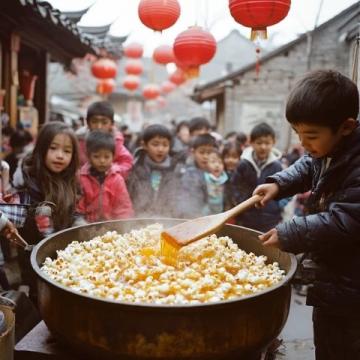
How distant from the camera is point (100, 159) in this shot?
14.8 feet

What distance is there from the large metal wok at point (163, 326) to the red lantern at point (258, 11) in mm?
2810

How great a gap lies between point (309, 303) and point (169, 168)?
3.22 metres

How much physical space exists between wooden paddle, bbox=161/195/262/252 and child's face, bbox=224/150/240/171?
12.3 ft

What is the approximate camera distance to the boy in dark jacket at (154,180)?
17.5 feet

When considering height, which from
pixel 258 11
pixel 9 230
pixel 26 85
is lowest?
pixel 9 230

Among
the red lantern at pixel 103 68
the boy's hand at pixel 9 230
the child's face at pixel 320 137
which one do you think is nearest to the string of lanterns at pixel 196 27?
the child's face at pixel 320 137

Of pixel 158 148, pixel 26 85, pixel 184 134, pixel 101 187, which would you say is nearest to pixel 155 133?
pixel 158 148

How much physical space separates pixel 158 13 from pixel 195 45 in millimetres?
702

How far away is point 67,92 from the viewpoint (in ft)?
98.3

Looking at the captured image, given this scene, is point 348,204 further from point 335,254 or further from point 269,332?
point 269,332

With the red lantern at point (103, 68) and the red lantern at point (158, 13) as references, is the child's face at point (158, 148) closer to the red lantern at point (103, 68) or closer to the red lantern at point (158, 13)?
the red lantern at point (158, 13)

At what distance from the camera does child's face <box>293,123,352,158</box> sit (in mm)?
2309

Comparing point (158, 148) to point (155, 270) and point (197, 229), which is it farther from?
point (155, 270)

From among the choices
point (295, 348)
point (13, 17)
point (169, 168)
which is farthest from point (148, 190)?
point (13, 17)
